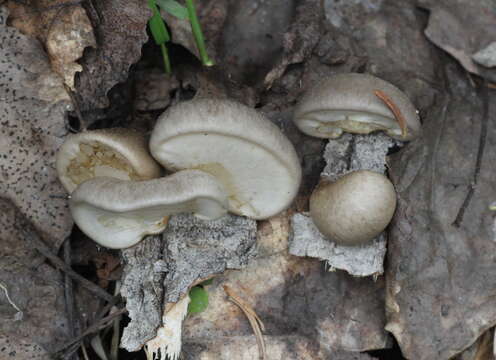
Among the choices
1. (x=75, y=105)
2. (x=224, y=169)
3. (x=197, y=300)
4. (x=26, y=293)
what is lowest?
(x=197, y=300)

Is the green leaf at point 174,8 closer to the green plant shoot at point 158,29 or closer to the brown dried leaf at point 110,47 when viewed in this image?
the green plant shoot at point 158,29

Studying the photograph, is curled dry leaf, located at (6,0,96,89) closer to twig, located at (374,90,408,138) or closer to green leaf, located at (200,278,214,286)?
green leaf, located at (200,278,214,286)

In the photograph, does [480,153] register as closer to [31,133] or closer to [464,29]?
[464,29]

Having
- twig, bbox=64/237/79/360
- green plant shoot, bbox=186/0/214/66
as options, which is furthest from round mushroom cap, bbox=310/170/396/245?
twig, bbox=64/237/79/360

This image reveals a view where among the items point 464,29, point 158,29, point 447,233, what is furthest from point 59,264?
point 464,29

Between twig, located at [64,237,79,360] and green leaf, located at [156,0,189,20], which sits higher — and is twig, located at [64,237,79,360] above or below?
below

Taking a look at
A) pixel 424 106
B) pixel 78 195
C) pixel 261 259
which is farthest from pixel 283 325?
pixel 424 106
